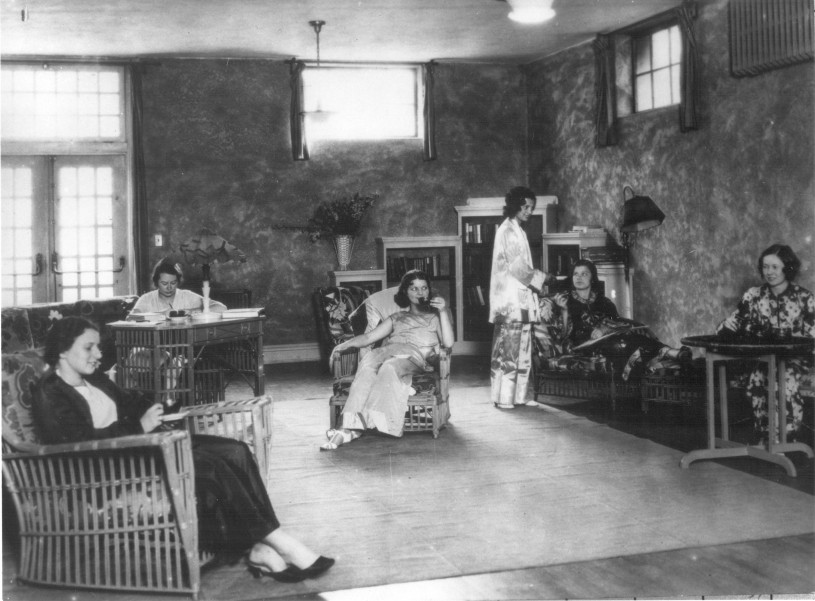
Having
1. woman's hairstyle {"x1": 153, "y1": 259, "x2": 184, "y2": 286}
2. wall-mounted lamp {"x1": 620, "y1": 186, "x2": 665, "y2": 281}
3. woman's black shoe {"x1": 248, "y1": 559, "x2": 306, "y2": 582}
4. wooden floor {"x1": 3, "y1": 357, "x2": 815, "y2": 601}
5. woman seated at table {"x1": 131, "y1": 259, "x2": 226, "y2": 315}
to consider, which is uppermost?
wall-mounted lamp {"x1": 620, "y1": 186, "x2": 665, "y2": 281}

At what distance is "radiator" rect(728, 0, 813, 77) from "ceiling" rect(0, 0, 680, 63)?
0.90 metres

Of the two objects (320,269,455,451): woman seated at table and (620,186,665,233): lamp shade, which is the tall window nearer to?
(320,269,455,451): woman seated at table

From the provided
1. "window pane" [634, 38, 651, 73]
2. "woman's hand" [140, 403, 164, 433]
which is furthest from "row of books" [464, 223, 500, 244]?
"woman's hand" [140, 403, 164, 433]

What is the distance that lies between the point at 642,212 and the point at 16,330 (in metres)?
5.39

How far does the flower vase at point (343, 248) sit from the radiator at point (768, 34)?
4.34 metres

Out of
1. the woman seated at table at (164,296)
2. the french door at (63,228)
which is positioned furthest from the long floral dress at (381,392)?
the french door at (63,228)

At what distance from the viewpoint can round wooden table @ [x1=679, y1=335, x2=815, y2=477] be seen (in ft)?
14.8

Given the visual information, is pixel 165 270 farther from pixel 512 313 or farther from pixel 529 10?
pixel 529 10

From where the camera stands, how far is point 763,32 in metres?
6.12

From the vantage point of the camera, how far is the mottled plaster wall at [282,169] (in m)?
9.15

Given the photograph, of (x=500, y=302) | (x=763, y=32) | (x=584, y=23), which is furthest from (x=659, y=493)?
(x=584, y=23)

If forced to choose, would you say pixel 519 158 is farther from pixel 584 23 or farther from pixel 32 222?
pixel 32 222

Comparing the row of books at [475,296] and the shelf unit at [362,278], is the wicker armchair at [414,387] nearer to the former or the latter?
→ the shelf unit at [362,278]

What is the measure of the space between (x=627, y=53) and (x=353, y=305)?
3.52m
